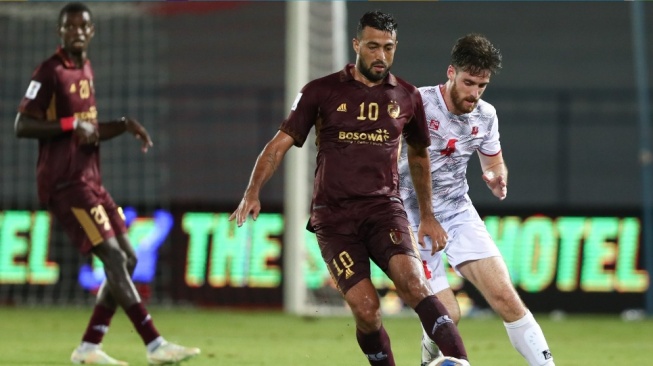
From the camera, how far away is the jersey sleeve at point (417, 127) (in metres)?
6.54

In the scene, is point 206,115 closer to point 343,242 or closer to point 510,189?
point 510,189

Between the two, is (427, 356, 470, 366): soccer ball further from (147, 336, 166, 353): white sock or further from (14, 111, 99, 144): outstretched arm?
(14, 111, 99, 144): outstretched arm

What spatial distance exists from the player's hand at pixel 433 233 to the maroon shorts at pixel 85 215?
2.41 m

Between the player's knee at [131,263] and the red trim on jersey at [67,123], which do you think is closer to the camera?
the red trim on jersey at [67,123]

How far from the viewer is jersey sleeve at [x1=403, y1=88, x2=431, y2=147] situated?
21.4ft

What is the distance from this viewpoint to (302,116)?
6.33 m

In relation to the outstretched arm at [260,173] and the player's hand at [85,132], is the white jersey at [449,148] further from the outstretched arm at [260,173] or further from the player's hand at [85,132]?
the player's hand at [85,132]

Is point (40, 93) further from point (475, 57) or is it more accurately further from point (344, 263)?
point (475, 57)

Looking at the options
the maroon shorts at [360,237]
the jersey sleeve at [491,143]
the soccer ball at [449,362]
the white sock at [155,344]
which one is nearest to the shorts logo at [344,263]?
the maroon shorts at [360,237]

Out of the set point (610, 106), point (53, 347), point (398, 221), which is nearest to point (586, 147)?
point (610, 106)

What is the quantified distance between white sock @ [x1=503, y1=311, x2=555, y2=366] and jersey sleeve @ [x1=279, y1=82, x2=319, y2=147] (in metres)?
1.49

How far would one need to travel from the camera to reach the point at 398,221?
20.9 feet

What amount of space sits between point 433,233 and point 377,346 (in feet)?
2.33

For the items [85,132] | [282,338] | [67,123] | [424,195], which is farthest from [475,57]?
[282,338]
